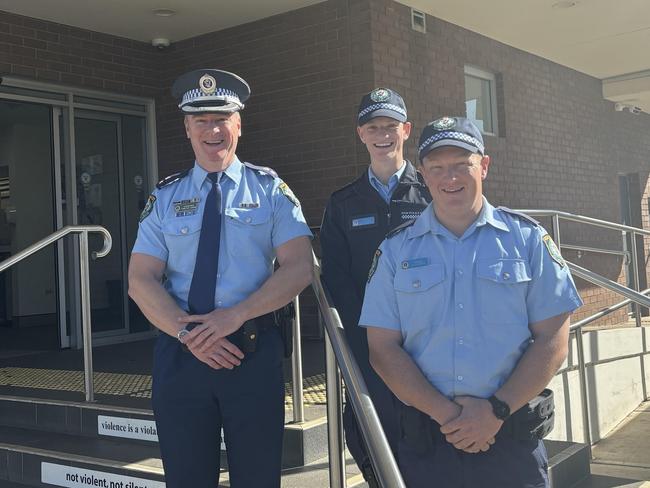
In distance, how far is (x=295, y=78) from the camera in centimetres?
641

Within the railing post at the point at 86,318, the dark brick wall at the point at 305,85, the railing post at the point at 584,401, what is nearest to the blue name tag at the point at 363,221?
the railing post at the point at 86,318

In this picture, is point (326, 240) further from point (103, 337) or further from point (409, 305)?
point (103, 337)

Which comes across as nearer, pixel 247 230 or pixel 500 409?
pixel 500 409

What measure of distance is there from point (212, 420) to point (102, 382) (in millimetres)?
2946

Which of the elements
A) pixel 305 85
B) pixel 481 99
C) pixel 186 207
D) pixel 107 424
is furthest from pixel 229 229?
pixel 481 99

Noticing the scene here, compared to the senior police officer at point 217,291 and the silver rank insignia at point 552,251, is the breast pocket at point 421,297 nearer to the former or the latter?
the silver rank insignia at point 552,251

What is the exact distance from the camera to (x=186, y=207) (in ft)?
7.25

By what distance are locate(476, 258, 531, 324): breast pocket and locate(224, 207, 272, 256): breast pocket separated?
27.1 inches

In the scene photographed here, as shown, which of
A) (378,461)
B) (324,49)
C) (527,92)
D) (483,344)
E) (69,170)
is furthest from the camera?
(527,92)

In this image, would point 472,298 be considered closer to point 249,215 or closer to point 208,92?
point 249,215

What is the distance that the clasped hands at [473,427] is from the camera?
1756 millimetres

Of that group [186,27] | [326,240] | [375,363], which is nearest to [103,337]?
[186,27]

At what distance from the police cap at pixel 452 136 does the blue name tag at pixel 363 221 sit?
46 centimetres

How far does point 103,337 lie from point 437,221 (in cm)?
558
